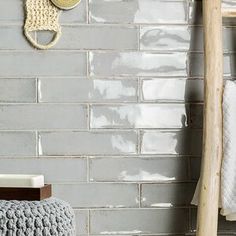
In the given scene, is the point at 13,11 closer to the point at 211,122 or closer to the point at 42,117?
the point at 42,117

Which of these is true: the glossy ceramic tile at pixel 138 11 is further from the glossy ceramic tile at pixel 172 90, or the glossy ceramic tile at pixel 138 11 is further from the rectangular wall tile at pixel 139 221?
the rectangular wall tile at pixel 139 221

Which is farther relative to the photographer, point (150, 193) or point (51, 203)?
point (150, 193)

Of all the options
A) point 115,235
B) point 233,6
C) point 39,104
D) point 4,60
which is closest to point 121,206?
point 115,235

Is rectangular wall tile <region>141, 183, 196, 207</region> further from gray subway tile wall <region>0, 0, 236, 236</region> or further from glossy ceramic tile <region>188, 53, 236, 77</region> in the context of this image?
glossy ceramic tile <region>188, 53, 236, 77</region>

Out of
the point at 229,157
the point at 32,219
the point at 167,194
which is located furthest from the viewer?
the point at 167,194

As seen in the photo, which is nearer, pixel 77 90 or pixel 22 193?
pixel 22 193

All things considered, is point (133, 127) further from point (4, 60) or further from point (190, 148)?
point (4, 60)

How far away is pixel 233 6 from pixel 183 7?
118mm

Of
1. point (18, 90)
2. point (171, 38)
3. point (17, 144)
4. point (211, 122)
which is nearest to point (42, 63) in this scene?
point (18, 90)

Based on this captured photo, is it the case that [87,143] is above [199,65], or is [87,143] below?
below

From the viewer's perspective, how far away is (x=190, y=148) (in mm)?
1364

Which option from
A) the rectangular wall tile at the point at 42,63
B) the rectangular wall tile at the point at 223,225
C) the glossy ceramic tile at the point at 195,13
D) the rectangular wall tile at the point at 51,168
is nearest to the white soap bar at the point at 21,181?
the rectangular wall tile at the point at 51,168

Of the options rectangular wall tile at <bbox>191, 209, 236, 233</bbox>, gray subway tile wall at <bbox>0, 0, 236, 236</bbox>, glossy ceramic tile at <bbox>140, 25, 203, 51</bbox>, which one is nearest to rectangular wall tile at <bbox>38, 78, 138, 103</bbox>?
gray subway tile wall at <bbox>0, 0, 236, 236</bbox>

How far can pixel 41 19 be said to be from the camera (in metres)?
1.32
